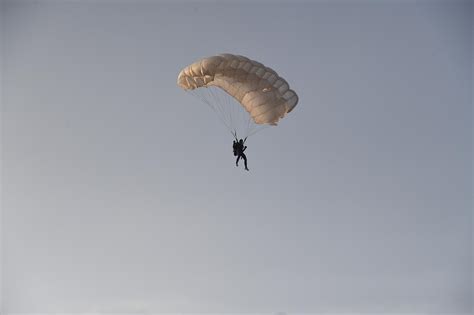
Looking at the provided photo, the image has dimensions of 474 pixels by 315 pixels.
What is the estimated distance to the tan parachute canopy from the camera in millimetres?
11078

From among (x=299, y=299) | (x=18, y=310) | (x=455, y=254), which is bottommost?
(x=18, y=310)

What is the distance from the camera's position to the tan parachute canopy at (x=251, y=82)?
11078 millimetres

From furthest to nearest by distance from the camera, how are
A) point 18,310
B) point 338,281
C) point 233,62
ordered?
point 338,281 < point 18,310 < point 233,62

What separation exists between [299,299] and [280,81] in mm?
10446

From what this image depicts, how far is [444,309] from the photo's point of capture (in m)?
19.1

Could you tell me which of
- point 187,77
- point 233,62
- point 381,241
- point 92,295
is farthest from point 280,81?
point 92,295

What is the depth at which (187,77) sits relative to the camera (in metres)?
11.6

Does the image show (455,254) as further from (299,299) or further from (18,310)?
(18,310)

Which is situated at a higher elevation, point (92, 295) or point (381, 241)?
point (381, 241)

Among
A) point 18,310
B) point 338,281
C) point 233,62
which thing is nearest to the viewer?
point 233,62

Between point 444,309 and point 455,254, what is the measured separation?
1972 millimetres

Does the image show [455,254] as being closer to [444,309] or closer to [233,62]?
[444,309]

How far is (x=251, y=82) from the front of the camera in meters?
11.3

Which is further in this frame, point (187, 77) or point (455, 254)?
point (455, 254)
